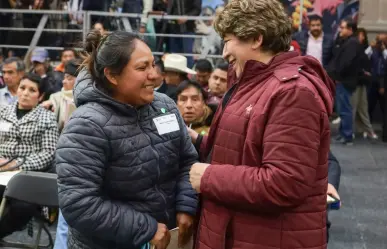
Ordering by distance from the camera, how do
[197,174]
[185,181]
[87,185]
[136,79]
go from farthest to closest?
[185,181] → [136,79] → [87,185] → [197,174]

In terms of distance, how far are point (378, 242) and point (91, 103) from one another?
3.79 m

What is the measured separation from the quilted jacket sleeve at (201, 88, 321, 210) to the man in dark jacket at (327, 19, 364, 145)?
27.0 feet

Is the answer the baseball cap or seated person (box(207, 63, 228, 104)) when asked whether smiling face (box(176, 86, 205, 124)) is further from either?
the baseball cap

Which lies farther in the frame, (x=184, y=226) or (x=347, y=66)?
(x=347, y=66)

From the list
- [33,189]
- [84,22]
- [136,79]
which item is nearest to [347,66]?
[84,22]

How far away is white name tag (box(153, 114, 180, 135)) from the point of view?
8.47ft

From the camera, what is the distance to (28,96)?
5496 millimetres

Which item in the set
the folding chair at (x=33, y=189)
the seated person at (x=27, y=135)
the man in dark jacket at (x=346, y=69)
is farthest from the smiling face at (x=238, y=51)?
the man in dark jacket at (x=346, y=69)

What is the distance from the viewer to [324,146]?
2.19 meters

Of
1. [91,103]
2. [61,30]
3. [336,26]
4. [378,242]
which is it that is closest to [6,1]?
[61,30]

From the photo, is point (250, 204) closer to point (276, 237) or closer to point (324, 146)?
point (276, 237)

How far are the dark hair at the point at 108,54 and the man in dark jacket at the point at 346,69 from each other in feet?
26.0

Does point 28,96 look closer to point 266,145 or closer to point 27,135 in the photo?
point 27,135

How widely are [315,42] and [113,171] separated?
8215 millimetres
